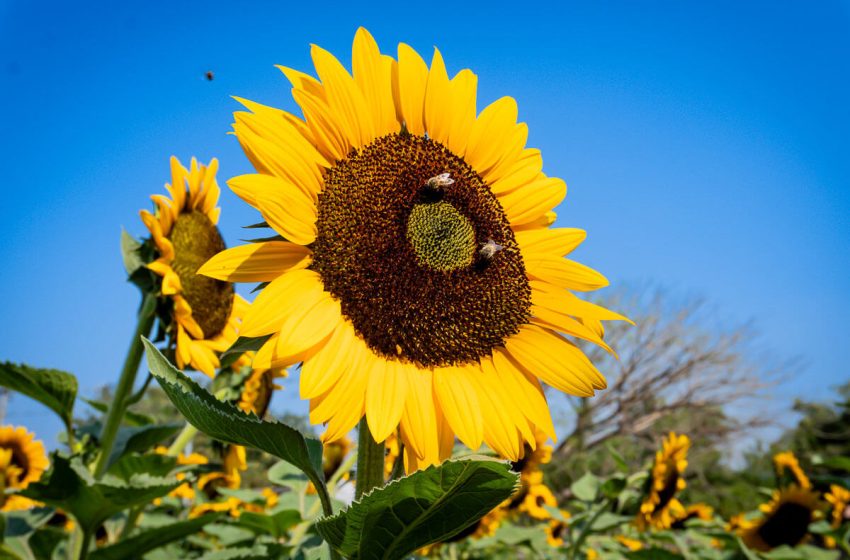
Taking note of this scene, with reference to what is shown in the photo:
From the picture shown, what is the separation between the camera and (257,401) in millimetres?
3049

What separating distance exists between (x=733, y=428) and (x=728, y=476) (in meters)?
4.38

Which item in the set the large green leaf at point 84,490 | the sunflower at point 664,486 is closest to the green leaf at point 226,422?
the large green leaf at point 84,490

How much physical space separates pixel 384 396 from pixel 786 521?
443cm

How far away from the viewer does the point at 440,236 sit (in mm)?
1410

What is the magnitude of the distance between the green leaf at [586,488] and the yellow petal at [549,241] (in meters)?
2.80

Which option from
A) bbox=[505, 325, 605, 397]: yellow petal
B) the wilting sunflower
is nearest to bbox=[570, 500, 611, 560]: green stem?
the wilting sunflower

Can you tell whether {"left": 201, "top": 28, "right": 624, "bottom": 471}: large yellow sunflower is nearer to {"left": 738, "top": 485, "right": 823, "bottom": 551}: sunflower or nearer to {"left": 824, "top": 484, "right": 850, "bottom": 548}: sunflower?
{"left": 738, "top": 485, "right": 823, "bottom": 551}: sunflower

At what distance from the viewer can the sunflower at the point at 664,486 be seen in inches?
154

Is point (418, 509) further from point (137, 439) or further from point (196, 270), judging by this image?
point (137, 439)

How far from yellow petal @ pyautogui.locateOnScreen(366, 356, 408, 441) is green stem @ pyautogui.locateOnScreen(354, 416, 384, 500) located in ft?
0.16

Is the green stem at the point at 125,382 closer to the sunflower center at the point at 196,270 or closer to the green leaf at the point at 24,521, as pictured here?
the sunflower center at the point at 196,270

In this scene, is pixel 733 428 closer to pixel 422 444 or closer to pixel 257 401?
pixel 257 401

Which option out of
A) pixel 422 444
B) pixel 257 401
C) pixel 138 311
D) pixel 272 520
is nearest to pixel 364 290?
pixel 422 444

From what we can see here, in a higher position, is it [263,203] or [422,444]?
[263,203]
